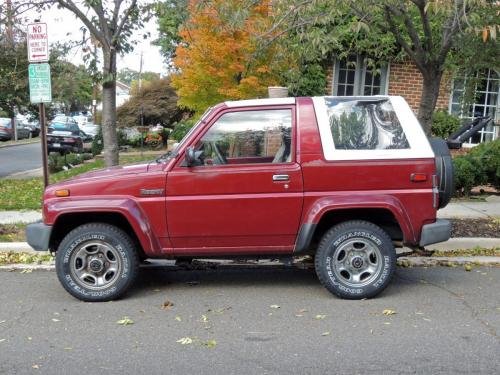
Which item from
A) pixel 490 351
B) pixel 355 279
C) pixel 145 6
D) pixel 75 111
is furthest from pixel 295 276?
pixel 75 111

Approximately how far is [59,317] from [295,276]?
257cm

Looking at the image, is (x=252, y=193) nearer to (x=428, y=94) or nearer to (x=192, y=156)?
(x=192, y=156)

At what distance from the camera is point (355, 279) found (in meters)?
5.48

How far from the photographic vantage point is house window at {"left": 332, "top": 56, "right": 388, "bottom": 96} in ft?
46.5

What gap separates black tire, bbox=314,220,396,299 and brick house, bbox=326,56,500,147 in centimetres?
920

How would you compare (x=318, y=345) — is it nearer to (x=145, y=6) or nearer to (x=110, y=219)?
(x=110, y=219)

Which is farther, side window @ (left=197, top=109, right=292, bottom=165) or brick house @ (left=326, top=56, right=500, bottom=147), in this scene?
brick house @ (left=326, top=56, right=500, bottom=147)

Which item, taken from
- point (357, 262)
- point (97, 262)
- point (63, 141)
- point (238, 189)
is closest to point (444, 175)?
point (357, 262)

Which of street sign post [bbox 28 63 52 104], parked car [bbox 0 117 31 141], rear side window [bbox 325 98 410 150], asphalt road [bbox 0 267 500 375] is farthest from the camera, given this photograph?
parked car [bbox 0 117 31 141]

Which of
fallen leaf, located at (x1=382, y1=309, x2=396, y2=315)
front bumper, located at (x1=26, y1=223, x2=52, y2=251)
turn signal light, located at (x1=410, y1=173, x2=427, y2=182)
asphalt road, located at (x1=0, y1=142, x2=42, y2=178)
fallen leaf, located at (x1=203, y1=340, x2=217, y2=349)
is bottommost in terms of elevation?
asphalt road, located at (x1=0, y1=142, x2=42, y2=178)

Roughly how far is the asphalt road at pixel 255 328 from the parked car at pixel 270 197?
39 centimetres

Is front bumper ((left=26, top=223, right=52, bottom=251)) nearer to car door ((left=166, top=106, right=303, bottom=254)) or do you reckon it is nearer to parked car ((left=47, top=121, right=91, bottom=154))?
car door ((left=166, top=106, right=303, bottom=254))

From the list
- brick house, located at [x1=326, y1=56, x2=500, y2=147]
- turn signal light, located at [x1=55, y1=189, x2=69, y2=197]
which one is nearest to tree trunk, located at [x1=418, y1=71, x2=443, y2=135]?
turn signal light, located at [x1=55, y1=189, x2=69, y2=197]

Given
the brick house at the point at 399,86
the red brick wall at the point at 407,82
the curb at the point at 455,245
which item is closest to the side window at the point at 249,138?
the curb at the point at 455,245
